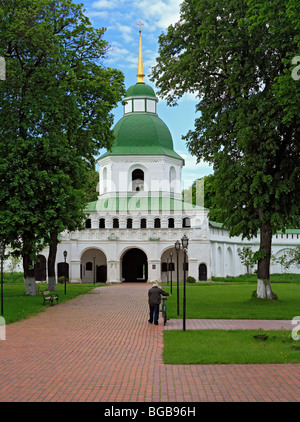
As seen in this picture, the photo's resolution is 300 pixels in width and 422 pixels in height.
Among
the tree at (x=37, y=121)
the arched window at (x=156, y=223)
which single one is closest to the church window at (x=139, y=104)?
the arched window at (x=156, y=223)

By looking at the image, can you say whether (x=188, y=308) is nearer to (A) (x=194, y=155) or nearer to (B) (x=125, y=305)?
(B) (x=125, y=305)

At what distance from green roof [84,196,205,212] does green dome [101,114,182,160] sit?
5220 mm

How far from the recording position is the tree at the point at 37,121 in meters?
23.5

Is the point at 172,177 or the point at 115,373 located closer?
the point at 115,373

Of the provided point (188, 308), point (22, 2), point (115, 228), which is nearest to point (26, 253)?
point (188, 308)

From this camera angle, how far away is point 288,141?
76.0ft

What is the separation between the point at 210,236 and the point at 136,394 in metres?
41.7

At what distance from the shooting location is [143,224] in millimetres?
49719

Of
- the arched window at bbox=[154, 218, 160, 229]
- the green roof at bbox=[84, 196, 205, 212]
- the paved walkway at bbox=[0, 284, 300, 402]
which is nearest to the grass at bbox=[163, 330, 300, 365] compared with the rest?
the paved walkway at bbox=[0, 284, 300, 402]

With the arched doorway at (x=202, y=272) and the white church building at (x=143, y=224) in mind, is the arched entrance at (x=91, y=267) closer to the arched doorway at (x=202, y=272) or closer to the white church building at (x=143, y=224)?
the white church building at (x=143, y=224)

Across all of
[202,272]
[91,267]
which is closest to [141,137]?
[91,267]

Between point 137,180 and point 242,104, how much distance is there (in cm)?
3191

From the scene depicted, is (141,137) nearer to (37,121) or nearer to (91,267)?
(91,267)

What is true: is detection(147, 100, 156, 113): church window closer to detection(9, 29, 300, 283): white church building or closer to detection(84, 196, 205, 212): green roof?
detection(9, 29, 300, 283): white church building
